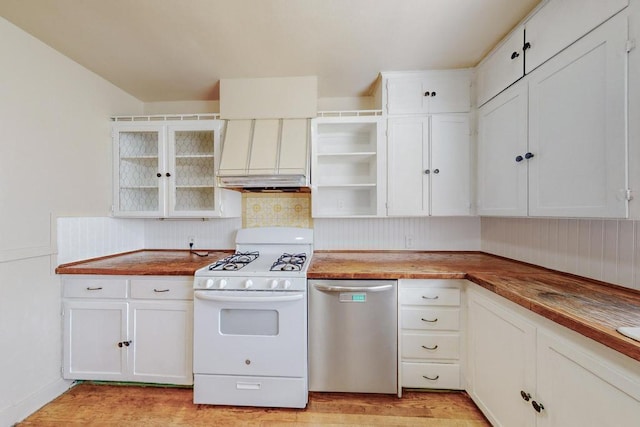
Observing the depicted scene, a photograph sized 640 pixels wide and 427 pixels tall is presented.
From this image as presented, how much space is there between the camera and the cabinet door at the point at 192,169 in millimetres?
2234

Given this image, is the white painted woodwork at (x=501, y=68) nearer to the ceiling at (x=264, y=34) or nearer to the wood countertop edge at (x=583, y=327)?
the ceiling at (x=264, y=34)

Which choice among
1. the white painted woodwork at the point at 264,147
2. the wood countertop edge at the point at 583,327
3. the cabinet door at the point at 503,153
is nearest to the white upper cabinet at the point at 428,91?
the cabinet door at the point at 503,153

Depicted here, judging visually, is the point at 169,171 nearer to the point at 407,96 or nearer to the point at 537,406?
the point at 407,96

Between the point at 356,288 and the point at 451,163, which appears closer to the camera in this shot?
the point at 356,288

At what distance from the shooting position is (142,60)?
1918mm

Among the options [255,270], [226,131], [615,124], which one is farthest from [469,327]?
[226,131]

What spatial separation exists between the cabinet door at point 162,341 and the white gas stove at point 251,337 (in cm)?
15

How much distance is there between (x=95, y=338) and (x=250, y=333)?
1.17m

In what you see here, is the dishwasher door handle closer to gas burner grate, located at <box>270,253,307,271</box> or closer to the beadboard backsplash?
gas burner grate, located at <box>270,253,307,271</box>

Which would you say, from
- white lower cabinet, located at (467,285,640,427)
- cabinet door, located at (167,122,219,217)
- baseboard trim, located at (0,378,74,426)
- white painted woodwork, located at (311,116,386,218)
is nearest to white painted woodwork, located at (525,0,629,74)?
white painted woodwork, located at (311,116,386,218)

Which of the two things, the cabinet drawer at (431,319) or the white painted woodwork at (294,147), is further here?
the white painted woodwork at (294,147)

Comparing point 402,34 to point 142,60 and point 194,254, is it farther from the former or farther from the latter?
point 194,254

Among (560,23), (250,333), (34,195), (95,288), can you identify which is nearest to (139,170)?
(34,195)

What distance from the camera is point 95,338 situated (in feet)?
5.98
